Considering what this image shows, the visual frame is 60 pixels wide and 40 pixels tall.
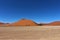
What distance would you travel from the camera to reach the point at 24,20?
207 feet

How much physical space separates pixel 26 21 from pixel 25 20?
1179mm

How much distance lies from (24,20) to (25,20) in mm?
534

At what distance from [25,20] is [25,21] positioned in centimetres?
90

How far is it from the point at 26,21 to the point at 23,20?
1702 millimetres

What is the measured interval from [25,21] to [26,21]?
45cm

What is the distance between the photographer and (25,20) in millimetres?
62750

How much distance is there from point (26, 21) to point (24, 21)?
960mm

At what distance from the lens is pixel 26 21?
6172 cm

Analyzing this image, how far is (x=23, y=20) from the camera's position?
62.8 meters

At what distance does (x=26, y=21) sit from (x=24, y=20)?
5.42 ft

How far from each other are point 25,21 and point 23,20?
1.28 meters
